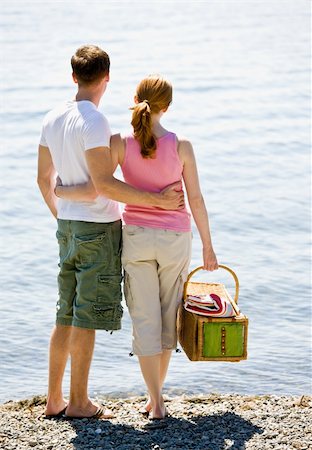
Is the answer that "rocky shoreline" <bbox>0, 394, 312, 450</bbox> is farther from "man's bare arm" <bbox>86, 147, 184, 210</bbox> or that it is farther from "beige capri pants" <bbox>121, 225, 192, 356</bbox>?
"man's bare arm" <bbox>86, 147, 184, 210</bbox>

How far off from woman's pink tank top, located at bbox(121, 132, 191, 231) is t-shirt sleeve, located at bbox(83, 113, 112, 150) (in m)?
0.13

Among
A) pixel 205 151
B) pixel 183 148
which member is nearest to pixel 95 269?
pixel 183 148

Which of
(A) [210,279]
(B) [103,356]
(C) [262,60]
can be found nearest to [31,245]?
(A) [210,279]

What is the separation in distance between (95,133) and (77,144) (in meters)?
0.13

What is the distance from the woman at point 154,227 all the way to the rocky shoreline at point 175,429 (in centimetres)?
21

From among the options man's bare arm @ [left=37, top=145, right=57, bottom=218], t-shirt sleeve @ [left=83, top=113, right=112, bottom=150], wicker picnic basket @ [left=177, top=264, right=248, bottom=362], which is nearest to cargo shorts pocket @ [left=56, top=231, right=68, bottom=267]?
man's bare arm @ [left=37, top=145, right=57, bottom=218]

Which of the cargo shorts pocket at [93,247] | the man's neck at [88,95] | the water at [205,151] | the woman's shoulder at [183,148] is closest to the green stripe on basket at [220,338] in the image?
the cargo shorts pocket at [93,247]

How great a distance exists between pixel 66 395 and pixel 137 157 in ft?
6.42

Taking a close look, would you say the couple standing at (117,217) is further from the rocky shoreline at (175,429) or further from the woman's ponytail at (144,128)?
the rocky shoreline at (175,429)

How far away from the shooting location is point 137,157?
513cm

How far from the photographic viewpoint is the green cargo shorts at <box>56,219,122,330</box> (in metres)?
5.19

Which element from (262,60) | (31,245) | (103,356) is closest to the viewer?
(103,356)

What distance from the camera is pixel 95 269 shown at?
520cm

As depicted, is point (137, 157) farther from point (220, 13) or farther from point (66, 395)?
point (220, 13)
